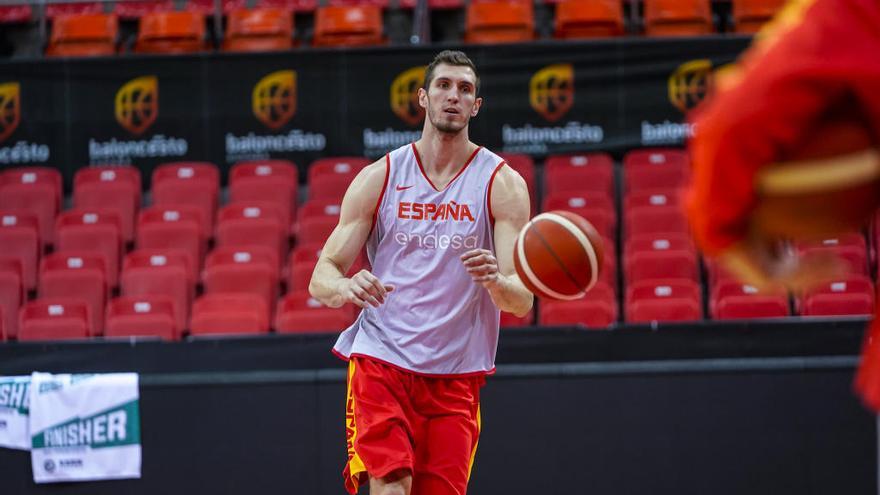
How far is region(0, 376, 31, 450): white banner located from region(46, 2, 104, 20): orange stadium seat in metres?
8.69

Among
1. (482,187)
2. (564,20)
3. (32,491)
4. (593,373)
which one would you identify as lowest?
(32,491)

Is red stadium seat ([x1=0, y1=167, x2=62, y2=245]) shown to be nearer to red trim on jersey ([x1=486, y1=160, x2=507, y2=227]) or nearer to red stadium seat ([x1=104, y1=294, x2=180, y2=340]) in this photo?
red stadium seat ([x1=104, y1=294, x2=180, y2=340])

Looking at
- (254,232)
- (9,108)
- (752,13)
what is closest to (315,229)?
(254,232)

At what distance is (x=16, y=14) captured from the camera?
14188 millimetres

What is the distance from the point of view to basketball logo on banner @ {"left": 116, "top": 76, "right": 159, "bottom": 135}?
1257 centimetres

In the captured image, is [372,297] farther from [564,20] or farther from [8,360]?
[564,20]

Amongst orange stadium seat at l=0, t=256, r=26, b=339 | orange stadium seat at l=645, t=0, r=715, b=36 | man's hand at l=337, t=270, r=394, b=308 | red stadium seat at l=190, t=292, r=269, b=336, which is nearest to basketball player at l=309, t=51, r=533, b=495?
man's hand at l=337, t=270, r=394, b=308

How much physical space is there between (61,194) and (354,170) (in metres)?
3.11

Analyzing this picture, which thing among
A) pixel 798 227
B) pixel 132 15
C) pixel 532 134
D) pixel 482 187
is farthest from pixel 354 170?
pixel 798 227

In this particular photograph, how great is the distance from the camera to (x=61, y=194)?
12.2 meters

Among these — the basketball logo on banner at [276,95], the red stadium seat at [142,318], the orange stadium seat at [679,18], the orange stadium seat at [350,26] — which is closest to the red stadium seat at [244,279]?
the red stadium seat at [142,318]

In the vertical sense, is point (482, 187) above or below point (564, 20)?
below

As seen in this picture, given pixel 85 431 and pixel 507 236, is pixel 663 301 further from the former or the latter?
pixel 507 236

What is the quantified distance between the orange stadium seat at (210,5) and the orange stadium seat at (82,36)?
1197 millimetres
